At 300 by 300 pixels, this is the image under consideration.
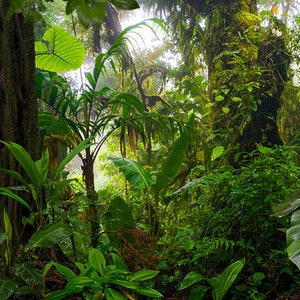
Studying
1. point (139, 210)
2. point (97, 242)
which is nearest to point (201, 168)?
point (139, 210)

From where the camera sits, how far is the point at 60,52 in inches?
113

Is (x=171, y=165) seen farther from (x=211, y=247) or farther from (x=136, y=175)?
(x=211, y=247)

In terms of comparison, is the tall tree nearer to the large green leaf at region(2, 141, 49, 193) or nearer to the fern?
the fern

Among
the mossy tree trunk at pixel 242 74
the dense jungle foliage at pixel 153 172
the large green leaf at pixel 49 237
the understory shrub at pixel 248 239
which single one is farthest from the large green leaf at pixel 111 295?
the mossy tree trunk at pixel 242 74

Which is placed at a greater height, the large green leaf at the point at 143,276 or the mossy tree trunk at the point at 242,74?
the mossy tree trunk at the point at 242,74

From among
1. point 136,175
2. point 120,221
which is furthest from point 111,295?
point 136,175

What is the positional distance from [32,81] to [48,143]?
0.68 metres

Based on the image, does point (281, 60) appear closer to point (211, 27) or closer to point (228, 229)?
point (211, 27)

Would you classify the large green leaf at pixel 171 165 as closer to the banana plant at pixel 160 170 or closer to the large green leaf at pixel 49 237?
the banana plant at pixel 160 170

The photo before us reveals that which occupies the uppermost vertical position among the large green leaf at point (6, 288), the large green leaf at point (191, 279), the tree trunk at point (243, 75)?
the tree trunk at point (243, 75)

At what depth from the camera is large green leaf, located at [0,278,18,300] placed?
121 cm

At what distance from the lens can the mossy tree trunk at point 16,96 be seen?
1.84 meters

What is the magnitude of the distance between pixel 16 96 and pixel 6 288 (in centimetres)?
103

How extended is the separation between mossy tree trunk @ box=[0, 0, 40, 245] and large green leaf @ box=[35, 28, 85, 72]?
0.72 metres
